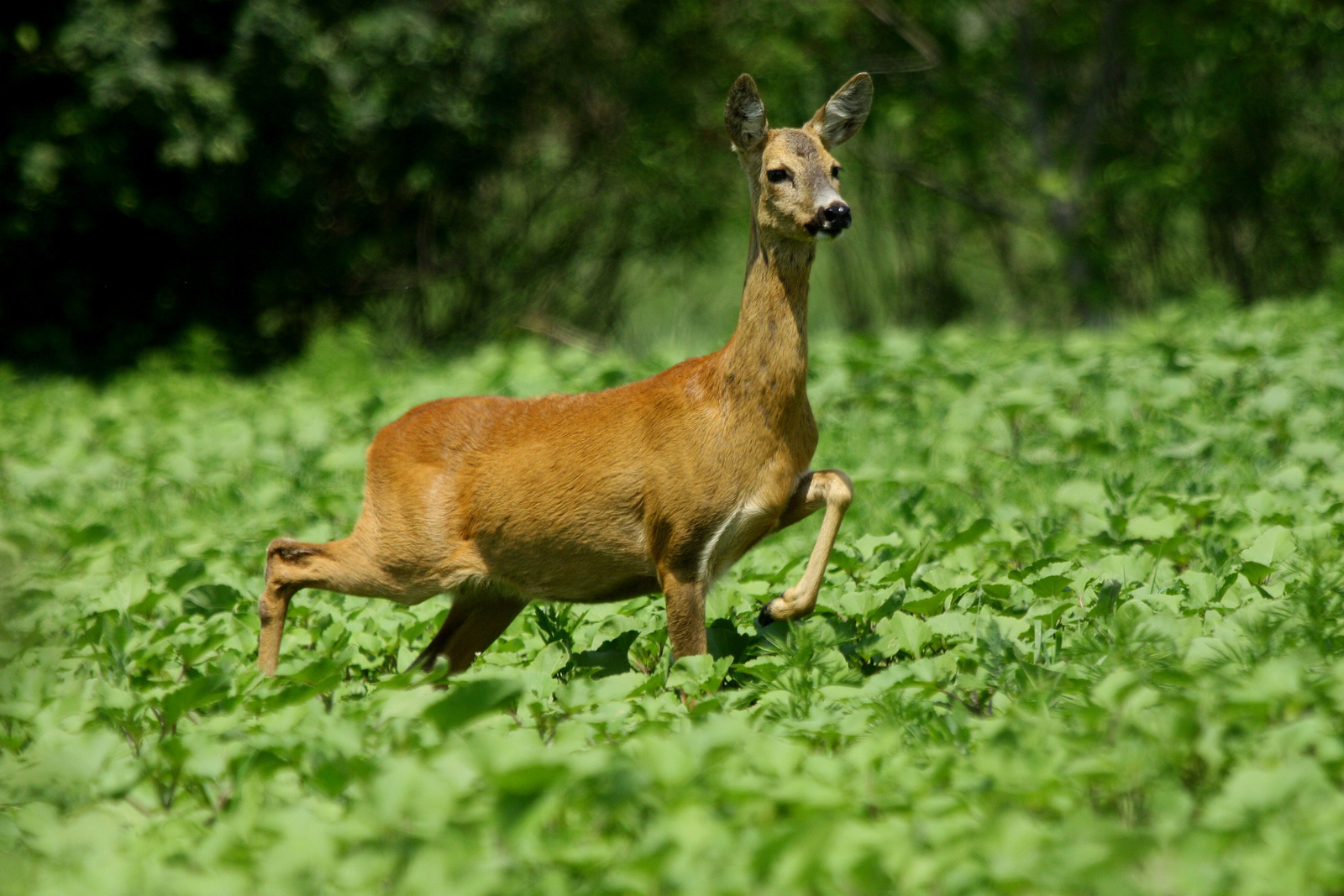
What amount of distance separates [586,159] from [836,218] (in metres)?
10.9

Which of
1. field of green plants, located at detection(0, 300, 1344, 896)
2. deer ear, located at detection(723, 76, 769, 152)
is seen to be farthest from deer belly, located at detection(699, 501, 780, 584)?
deer ear, located at detection(723, 76, 769, 152)

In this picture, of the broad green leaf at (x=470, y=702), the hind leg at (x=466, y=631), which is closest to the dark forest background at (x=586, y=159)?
the hind leg at (x=466, y=631)

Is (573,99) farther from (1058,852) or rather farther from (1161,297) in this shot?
(1058,852)

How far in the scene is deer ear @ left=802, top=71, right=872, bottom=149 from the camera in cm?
479

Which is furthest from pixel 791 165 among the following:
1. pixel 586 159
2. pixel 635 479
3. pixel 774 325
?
pixel 586 159

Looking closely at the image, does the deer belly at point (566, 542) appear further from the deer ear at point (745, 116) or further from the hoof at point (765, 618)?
the deer ear at point (745, 116)

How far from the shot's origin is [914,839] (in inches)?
111

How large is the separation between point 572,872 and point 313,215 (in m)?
11.7

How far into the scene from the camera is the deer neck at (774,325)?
4.36 metres

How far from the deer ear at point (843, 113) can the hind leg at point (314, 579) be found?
2.00 m

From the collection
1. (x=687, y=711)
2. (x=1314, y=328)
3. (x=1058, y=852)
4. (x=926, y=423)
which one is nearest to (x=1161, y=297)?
(x=1314, y=328)

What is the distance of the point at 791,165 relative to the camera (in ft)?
14.4

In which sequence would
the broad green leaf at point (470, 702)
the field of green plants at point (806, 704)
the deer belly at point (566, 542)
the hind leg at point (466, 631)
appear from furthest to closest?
the hind leg at point (466, 631) → the deer belly at point (566, 542) → the broad green leaf at point (470, 702) → the field of green plants at point (806, 704)

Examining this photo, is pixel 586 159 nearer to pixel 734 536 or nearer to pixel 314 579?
pixel 314 579
